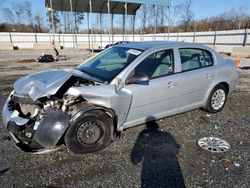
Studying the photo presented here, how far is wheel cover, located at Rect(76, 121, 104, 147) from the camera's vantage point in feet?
11.0

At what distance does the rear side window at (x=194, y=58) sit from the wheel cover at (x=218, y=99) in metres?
0.71

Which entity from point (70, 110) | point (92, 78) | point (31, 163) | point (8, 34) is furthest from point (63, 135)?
point (8, 34)

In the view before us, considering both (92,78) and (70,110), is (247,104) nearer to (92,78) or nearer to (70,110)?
(92,78)

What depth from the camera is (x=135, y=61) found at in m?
3.80

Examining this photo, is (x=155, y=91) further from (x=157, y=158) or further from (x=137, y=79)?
(x=157, y=158)

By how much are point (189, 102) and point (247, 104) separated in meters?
2.56

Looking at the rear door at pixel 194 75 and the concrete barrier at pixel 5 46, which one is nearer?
the rear door at pixel 194 75

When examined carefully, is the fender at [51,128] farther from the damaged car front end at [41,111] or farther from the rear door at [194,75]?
the rear door at [194,75]

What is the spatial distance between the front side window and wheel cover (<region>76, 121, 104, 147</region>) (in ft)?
3.82

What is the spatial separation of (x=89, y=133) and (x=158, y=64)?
1.76 m

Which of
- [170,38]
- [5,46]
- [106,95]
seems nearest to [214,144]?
[106,95]

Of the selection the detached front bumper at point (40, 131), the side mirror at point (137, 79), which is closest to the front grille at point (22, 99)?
the detached front bumper at point (40, 131)

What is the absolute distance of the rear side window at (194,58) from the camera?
14.3ft

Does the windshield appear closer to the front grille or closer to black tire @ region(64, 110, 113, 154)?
black tire @ region(64, 110, 113, 154)
